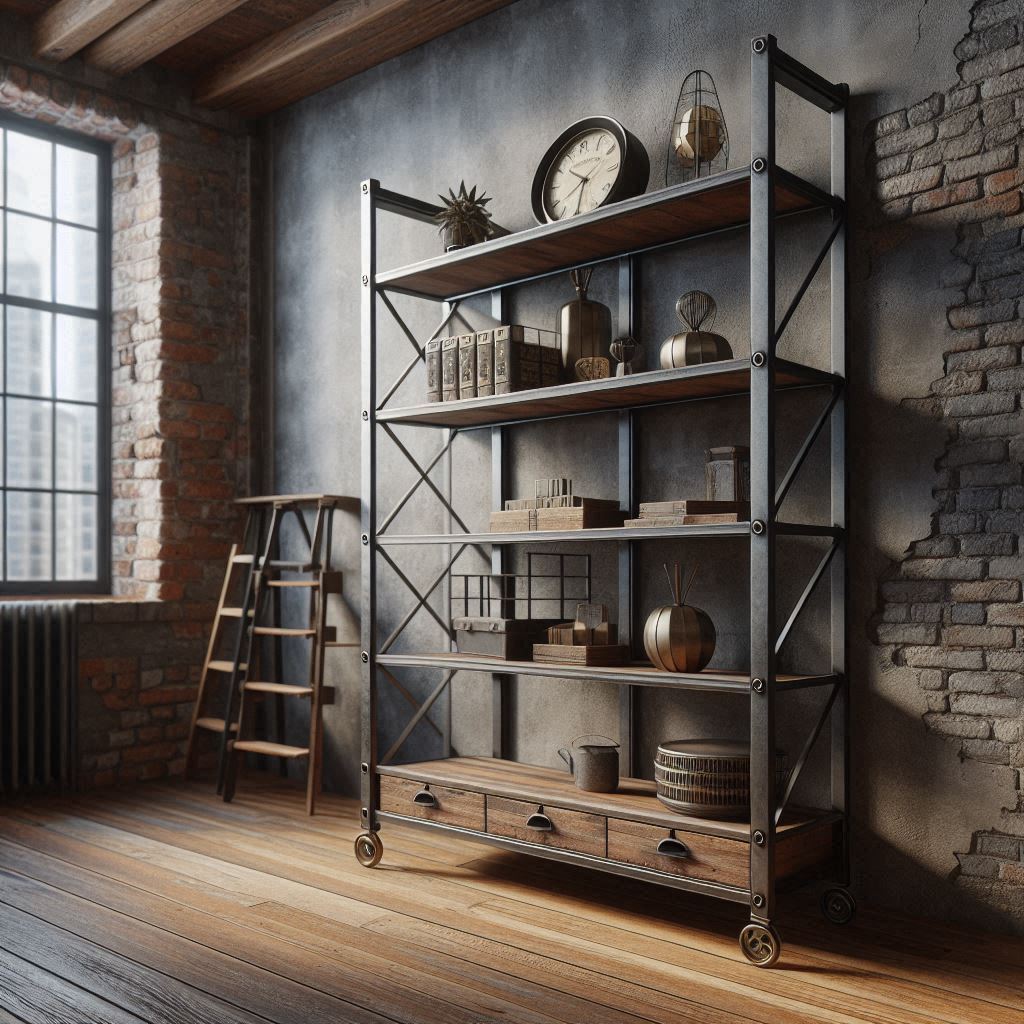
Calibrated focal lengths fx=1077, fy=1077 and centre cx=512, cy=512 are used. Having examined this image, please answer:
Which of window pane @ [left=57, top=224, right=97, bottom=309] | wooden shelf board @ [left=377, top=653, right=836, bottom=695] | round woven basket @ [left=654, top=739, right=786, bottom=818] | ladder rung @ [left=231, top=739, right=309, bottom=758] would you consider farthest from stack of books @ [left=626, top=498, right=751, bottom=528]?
window pane @ [left=57, top=224, right=97, bottom=309]

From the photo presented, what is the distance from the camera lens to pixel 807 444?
10.6 feet

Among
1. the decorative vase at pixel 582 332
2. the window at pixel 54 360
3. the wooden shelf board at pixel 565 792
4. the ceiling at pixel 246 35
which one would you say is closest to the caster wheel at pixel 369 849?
the wooden shelf board at pixel 565 792

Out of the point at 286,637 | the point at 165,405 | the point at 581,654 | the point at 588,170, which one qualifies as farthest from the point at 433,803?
the point at 165,405

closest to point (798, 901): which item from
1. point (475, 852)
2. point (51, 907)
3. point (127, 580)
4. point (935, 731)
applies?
point (935, 731)

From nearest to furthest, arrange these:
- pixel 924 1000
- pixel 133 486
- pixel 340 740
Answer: pixel 924 1000 < pixel 340 740 < pixel 133 486

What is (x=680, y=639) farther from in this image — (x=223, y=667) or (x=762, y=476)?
(x=223, y=667)

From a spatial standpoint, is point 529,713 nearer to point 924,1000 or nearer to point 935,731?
point 935,731

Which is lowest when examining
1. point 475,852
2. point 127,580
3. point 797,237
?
point 475,852

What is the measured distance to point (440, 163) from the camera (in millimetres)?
4672

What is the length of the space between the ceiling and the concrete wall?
0.12 m

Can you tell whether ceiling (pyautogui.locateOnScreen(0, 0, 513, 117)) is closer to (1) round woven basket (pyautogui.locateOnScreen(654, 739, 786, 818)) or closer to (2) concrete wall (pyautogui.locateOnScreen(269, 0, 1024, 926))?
(2) concrete wall (pyautogui.locateOnScreen(269, 0, 1024, 926))

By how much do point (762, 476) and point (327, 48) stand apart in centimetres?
310

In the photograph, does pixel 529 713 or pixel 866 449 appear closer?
pixel 866 449

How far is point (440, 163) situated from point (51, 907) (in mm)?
3242
